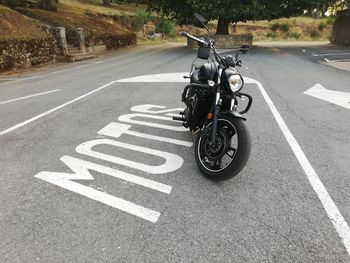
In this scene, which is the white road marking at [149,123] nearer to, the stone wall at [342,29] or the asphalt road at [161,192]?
the asphalt road at [161,192]

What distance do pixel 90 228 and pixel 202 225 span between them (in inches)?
39.2

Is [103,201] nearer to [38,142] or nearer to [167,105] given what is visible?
[38,142]

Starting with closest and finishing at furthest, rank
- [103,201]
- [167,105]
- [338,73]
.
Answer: [103,201]
[167,105]
[338,73]

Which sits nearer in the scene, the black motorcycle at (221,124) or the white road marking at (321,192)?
the white road marking at (321,192)

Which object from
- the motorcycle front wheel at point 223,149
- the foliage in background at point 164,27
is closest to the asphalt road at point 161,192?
the motorcycle front wheel at point 223,149

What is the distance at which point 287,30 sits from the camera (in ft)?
139

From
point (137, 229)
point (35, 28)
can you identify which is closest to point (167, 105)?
point (137, 229)

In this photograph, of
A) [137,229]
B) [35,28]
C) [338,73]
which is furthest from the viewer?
[35,28]

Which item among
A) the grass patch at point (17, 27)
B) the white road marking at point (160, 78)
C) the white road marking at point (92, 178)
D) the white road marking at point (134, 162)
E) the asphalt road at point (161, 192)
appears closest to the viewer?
the asphalt road at point (161, 192)

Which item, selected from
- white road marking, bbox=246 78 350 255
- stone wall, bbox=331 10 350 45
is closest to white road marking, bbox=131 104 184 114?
white road marking, bbox=246 78 350 255

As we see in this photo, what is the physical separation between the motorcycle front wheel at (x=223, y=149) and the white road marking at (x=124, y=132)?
0.85 m

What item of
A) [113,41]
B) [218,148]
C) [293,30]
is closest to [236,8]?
[113,41]

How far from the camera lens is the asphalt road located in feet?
7.88

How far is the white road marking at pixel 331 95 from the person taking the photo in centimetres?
672
